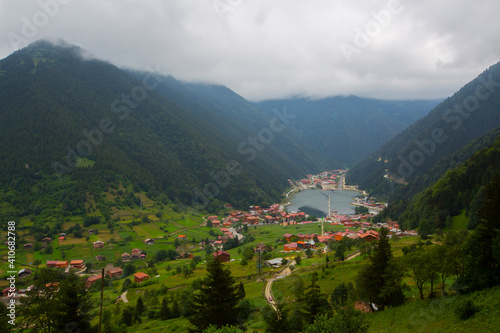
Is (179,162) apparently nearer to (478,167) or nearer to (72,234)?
(72,234)

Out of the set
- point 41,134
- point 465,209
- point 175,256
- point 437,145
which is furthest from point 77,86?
point 437,145

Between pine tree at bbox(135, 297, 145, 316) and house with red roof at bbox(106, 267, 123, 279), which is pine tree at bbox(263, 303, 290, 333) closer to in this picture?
pine tree at bbox(135, 297, 145, 316)

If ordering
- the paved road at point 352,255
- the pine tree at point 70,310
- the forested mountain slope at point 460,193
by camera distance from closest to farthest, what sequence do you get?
the pine tree at point 70,310 → the paved road at point 352,255 → the forested mountain slope at point 460,193

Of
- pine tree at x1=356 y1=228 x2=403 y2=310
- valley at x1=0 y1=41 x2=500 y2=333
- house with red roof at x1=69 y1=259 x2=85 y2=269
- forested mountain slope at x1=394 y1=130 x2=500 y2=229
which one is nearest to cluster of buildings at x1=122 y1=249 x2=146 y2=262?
valley at x1=0 y1=41 x2=500 y2=333

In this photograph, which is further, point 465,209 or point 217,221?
point 217,221

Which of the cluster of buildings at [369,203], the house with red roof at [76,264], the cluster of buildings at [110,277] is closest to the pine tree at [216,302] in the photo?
the cluster of buildings at [110,277]

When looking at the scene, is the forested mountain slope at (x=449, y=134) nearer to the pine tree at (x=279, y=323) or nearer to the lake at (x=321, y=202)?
the lake at (x=321, y=202)
